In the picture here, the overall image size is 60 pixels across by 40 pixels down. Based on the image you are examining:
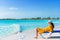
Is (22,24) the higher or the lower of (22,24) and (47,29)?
the higher

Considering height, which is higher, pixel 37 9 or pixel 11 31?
pixel 37 9

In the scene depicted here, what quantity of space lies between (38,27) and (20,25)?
33 centimetres

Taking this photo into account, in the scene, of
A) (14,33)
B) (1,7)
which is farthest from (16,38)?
(1,7)

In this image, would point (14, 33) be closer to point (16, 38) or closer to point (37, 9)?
point (16, 38)

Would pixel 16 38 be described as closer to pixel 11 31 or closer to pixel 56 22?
pixel 11 31

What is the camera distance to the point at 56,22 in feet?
20.2

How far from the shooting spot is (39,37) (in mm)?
6105

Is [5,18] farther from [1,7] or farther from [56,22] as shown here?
[56,22]

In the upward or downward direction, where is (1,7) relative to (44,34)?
upward

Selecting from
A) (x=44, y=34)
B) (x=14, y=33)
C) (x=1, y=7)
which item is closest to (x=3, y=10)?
(x=1, y=7)

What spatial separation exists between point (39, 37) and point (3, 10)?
0.80 meters

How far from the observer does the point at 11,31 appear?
6199 millimetres

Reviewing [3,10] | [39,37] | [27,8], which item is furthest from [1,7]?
[39,37]

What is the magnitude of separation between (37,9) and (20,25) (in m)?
0.42
